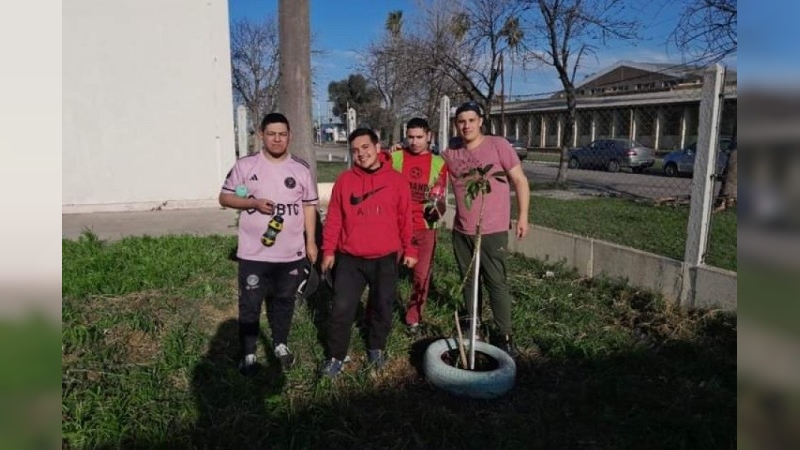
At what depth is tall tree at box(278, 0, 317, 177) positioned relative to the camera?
210 inches

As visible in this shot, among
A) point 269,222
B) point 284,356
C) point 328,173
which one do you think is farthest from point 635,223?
point 328,173

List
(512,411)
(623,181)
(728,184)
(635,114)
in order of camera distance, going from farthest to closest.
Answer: (623,181), (635,114), (728,184), (512,411)

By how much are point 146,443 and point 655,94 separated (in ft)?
46.2

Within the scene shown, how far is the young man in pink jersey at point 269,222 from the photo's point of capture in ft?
11.2

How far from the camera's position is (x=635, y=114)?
43.7 ft

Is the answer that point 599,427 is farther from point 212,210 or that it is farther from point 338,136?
point 338,136

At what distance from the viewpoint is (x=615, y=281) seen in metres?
5.16

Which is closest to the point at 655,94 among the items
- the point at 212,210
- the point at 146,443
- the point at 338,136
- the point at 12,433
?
the point at 212,210

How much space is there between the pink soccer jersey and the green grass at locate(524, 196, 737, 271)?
3.21 m

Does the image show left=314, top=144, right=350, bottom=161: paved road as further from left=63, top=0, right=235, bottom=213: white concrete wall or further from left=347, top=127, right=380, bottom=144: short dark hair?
left=347, top=127, right=380, bottom=144: short dark hair

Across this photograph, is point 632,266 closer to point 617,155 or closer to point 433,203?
point 433,203

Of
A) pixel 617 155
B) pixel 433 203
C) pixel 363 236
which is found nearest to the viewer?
pixel 363 236

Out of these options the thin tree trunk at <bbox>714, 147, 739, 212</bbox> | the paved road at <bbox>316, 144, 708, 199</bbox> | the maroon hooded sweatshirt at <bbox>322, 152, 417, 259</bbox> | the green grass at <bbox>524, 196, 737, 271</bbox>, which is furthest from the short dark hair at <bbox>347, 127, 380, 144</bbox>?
the paved road at <bbox>316, 144, 708, 199</bbox>

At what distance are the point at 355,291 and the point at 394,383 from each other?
2.04ft
